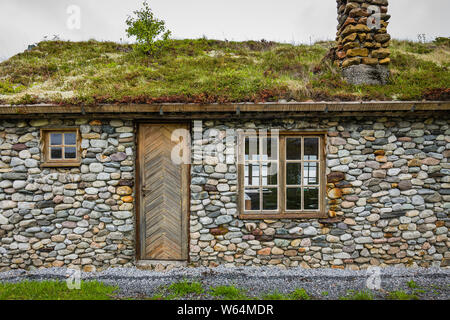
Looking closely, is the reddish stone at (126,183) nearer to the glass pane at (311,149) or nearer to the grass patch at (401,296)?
the glass pane at (311,149)

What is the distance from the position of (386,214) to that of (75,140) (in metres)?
6.06

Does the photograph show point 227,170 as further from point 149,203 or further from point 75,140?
point 75,140

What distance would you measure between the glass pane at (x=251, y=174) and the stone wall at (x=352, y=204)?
30 cm

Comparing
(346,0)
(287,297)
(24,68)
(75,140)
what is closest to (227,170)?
(287,297)

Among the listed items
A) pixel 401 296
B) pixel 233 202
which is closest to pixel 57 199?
pixel 233 202

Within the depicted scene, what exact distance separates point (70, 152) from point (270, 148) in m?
3.84

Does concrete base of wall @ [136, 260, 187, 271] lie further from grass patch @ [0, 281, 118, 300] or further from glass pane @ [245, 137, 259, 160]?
glass pane @ [245, 137, 259, 160]

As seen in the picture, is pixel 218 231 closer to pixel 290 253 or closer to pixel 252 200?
pixel 252 200

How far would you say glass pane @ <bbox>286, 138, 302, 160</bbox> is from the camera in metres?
5.17

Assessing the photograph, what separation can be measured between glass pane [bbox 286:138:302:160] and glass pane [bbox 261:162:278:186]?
0.38 metres

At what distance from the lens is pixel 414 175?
16.4 feet

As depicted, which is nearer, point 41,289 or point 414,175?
point 41,289

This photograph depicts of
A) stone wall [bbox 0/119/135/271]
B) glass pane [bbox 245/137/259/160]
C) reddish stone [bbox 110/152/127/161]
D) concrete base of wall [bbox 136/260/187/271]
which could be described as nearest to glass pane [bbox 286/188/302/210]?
glass pane [bbox 245/137/259/160]

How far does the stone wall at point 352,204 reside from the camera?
4984mm
